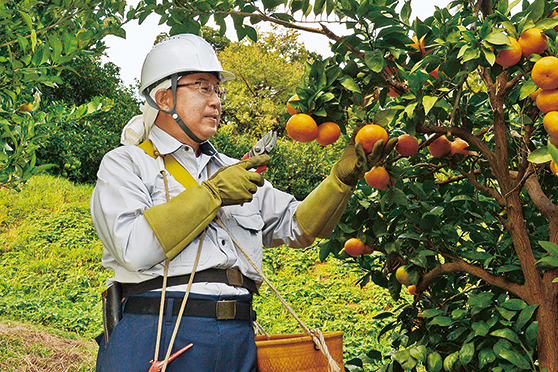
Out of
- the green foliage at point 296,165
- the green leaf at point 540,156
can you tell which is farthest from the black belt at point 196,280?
the green foliage at point 296,165

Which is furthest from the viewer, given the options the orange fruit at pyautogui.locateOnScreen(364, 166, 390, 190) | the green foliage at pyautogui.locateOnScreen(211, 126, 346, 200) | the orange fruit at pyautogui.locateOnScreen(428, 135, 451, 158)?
the green foliage at pyautogui.locateOnScreen(211, 126, 346, 200)

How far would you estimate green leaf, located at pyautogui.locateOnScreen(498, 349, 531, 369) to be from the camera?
1.61 metres

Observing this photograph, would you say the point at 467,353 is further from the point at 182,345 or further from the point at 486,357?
the point at 182,345

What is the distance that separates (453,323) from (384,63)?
3.38 feet

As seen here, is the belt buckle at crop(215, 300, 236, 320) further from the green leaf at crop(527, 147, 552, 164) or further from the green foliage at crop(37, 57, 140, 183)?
the green foliage at crop(37, 57, 140, 183)

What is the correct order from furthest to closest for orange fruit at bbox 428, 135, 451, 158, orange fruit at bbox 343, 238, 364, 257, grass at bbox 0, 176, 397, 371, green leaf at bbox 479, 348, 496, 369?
grass at bbox 0, 176, 397, 371, orange fruit at bbox 343, 238, 364, 257, orange fruit at bbox 428, 135, 451, 158, green leaf at bbox 479, 348, 496, 369

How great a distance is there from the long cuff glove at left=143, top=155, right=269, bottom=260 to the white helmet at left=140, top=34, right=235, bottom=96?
0.43 metres

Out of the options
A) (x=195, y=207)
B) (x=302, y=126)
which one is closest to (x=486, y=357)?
(x=302, y=126)

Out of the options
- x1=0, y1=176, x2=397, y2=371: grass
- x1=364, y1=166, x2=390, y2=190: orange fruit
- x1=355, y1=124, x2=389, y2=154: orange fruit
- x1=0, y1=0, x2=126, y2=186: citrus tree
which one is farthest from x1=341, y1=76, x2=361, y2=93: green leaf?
x1=0, y1=176, x2=397, y2=371: grass

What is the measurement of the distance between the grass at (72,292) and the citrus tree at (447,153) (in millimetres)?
1743

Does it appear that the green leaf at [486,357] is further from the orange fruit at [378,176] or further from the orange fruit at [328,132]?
the orange fruit at [328,132]

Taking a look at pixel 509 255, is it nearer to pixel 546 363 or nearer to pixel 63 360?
pixel 546 363

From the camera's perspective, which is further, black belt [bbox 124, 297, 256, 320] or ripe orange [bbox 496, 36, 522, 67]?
black belt [bbox 124, 297, 256, 320]

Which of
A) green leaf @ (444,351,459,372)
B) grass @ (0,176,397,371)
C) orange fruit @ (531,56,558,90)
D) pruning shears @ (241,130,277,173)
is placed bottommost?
grass @ (0,176,397,371)
